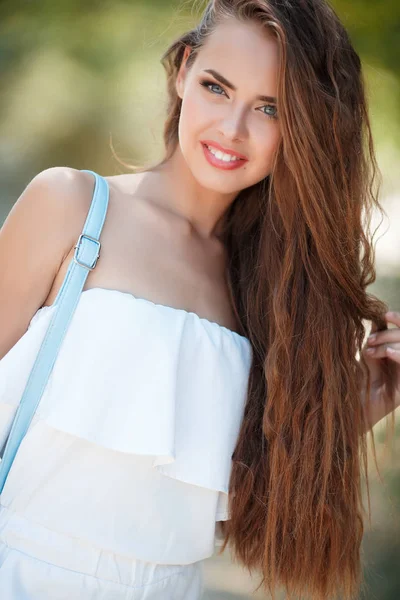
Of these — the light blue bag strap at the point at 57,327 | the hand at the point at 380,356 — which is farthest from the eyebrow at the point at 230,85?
the hand at the point at 380,356

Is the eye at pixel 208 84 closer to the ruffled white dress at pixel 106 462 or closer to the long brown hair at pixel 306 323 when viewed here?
the long brown hair at pixel 306 323

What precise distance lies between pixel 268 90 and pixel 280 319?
2.02 ft

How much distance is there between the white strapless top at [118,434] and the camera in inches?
76.1

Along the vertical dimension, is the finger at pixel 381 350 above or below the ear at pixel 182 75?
below

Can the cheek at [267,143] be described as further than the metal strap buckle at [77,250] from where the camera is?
Yes

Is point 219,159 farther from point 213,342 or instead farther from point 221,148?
point 213,342

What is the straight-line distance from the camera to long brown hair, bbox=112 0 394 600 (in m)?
2.21

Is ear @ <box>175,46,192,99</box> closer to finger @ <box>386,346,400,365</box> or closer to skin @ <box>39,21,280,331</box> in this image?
skin @ <box>39,21,280,331</box>

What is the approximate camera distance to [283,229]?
245cm

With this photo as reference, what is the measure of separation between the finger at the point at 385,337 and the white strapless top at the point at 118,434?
26.2 inches

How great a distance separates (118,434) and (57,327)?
0.29 meters

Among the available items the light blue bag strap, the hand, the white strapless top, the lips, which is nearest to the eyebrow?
the lips

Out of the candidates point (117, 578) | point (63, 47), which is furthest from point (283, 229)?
point (63, 47)

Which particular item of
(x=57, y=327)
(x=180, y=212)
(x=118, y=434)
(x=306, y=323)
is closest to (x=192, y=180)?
(x=180, y=212)
